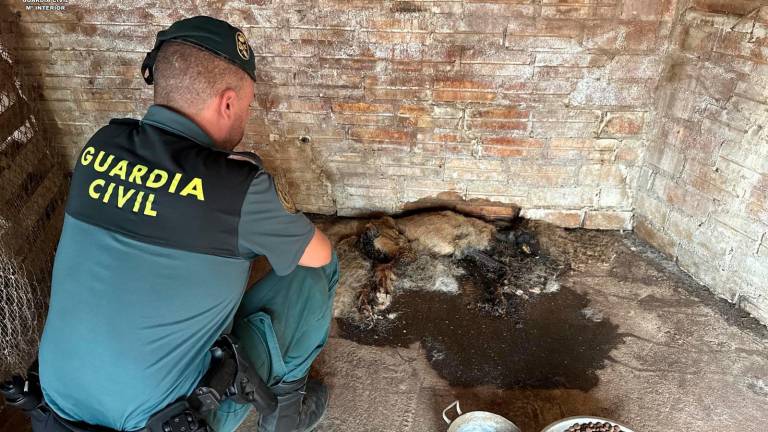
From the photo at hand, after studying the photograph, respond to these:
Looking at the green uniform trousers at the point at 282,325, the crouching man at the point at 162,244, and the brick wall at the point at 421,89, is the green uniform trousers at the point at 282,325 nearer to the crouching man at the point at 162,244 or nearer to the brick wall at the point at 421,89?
the crouching man at the point at 162,244

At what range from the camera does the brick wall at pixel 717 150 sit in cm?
217

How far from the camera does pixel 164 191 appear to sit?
1.24 m

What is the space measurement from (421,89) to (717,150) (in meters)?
1.40

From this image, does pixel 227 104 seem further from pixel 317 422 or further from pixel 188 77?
pixel 317 422

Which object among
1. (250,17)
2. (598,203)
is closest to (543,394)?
(598,203)

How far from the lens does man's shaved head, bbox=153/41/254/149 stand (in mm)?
1399

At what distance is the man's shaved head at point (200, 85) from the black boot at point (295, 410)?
83 cm

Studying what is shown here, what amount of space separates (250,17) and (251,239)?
A: 164 centimetres

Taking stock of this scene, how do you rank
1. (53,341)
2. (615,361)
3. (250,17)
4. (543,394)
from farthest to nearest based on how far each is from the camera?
(250,17)
(615,361)
(543,394)
(53,341)

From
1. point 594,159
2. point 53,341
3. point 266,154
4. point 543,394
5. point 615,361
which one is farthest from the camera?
point 266,154

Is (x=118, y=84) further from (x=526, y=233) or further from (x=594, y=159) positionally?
(x=594, y=159)

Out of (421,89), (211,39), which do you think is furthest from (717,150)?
(211,39)

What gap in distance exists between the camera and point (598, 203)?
2.94 metres

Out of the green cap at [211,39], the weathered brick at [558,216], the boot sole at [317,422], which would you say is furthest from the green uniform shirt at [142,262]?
the weathered brick at [558,216]
